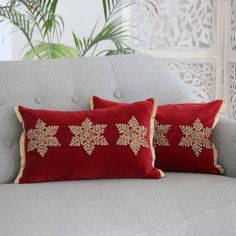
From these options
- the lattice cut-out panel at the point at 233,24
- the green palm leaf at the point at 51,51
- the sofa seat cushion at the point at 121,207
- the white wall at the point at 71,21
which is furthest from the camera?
the white wall at the point at 71,21

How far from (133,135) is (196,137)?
10.1 inches

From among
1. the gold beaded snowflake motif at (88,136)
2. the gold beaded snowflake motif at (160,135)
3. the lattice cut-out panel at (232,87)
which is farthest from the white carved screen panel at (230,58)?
the gold beaded snowflake motif at (88,136)

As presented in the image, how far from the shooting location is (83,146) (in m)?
2.04

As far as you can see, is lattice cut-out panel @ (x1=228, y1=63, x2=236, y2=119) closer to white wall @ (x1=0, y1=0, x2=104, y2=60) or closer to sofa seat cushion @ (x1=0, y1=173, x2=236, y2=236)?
white wall @ (x1=0, y1=0, x2=104, y2=60)

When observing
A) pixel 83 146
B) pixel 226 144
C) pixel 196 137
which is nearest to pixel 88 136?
pixel 83 146

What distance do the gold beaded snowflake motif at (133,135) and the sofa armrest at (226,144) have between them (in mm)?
305

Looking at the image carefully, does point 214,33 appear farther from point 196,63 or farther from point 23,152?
point 23,152

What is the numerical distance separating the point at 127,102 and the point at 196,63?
1422mm

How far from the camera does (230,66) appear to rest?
3654mm

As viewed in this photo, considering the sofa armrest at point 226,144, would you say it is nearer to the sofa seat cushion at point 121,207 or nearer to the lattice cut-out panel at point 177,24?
the sofa seat cushion at point 121,207

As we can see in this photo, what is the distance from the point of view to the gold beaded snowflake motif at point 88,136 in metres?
2.04

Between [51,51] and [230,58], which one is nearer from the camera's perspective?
[51,51]

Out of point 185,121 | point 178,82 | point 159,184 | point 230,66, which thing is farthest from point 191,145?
point 230,66

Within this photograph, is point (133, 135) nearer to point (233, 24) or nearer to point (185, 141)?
point (185, 141)
